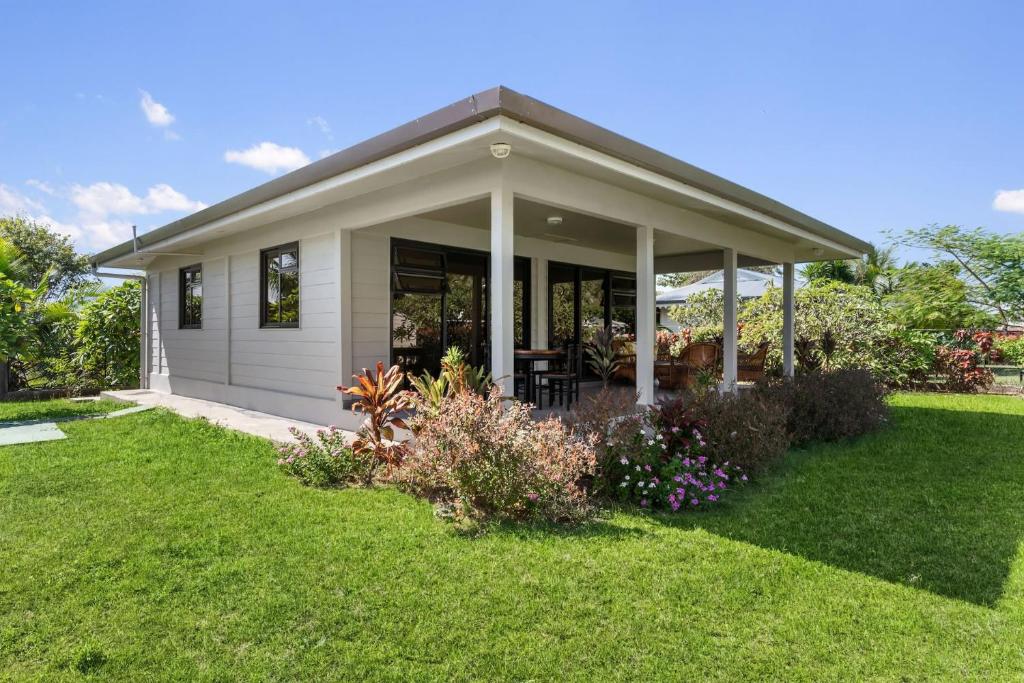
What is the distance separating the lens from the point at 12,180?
28.4 meters

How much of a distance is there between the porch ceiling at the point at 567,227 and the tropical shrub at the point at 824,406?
2.32 m

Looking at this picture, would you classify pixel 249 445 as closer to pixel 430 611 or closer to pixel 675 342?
pixel 430 611

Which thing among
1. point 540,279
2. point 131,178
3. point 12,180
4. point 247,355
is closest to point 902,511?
point 540,279

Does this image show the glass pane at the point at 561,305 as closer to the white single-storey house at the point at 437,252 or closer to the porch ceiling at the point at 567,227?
the white single-storey house at the point at 437,252

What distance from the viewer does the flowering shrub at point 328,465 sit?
502 cm

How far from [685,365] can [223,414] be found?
288 inches

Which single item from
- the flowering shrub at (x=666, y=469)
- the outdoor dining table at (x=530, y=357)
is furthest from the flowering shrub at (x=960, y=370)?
the flowering shrub at (x=666, y=469)

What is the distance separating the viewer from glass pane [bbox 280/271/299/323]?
809cm

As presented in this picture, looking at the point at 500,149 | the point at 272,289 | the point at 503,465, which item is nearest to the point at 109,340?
the point at 272,289

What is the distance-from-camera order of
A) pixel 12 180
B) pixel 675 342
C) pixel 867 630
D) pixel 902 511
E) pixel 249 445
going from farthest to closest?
pixel 12 180 → pixel 675 342 → pixel 249 445 → pixel 902 511 → pixel 867 630

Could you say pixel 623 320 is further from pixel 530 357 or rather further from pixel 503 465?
pixel 503 465

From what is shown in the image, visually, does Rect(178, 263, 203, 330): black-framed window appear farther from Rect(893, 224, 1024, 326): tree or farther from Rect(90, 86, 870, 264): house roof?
Rect(893, 224, 1024, 326): tree

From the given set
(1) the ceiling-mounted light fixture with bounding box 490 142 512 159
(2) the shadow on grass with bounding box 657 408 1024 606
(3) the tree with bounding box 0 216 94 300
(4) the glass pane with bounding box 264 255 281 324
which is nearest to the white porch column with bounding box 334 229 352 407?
(4) the glass pane with bounding box 264 255 281 324

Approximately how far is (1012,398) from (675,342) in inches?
241
